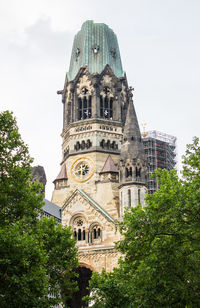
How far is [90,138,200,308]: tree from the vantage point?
72.2ft

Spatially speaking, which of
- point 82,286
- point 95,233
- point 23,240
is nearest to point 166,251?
point 23,240

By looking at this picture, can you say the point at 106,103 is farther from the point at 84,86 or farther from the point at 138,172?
the point at 138,172

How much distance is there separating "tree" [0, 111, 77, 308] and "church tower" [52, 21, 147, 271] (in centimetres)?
1846

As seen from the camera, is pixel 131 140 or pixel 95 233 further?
pixel 131 140

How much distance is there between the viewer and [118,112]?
176 ft

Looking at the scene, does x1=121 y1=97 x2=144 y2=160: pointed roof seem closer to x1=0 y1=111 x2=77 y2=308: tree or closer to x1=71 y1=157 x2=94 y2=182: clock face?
x1=71 y1=157 x2=94 y2=182: clock face

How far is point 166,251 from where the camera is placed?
22312 millimetres

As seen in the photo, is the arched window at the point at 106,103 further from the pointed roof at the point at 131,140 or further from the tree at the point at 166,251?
the tree at the point at 166,251

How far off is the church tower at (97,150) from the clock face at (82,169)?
0.14 feet

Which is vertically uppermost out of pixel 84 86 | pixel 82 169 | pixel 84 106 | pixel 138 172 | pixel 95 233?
pixel 84 86

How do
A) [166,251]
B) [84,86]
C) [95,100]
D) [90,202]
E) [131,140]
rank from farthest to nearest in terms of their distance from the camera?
[84,86], [95,100], [131,140], [90,202], [166,251]

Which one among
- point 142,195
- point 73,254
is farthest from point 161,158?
point 73,254

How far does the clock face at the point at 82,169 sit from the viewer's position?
5022cm

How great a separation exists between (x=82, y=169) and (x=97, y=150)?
2634 millimetres
